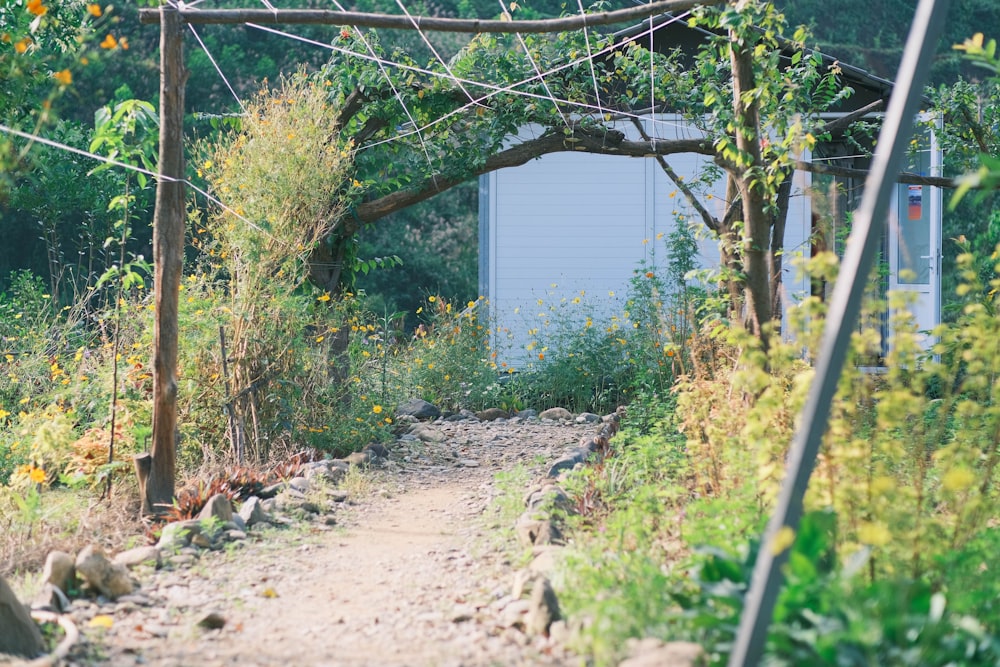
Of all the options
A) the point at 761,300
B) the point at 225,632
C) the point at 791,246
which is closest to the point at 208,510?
the point at 225,632

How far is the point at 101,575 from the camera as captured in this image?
355 cm

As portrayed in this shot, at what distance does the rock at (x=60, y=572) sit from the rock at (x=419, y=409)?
Result: 4845mm

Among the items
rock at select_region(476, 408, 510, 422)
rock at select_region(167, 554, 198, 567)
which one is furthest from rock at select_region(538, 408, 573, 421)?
rock at select_region(167, 554, 198, 567)

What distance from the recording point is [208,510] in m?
4.50

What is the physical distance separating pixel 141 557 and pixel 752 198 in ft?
11.5

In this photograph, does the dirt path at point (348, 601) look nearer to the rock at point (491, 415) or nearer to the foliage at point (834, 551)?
the foliage at point (834, 551)

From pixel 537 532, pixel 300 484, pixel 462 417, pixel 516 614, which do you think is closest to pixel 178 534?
pixel 300 484

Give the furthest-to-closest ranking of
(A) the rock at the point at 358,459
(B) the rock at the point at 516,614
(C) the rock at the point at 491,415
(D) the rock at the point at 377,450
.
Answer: (C) the rock at the point at 491,415, (D) the rock at the point at 377,450, (A) the rock at the point at 358,459, (B) the rock at the point at 516,614

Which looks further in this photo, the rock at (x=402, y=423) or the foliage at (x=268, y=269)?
the rock at (x=402, y=423)

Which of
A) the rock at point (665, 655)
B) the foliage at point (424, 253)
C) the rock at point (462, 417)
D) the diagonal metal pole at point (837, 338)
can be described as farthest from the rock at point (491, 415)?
the foliage at point (424, 253)

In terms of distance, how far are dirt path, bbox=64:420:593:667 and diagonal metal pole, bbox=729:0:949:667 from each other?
87 centimetres

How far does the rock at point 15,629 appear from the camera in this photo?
2828 millimetres

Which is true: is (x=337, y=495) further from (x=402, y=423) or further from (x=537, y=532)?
(x=402, y=423)

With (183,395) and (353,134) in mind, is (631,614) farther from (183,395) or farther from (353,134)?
(353,134)
